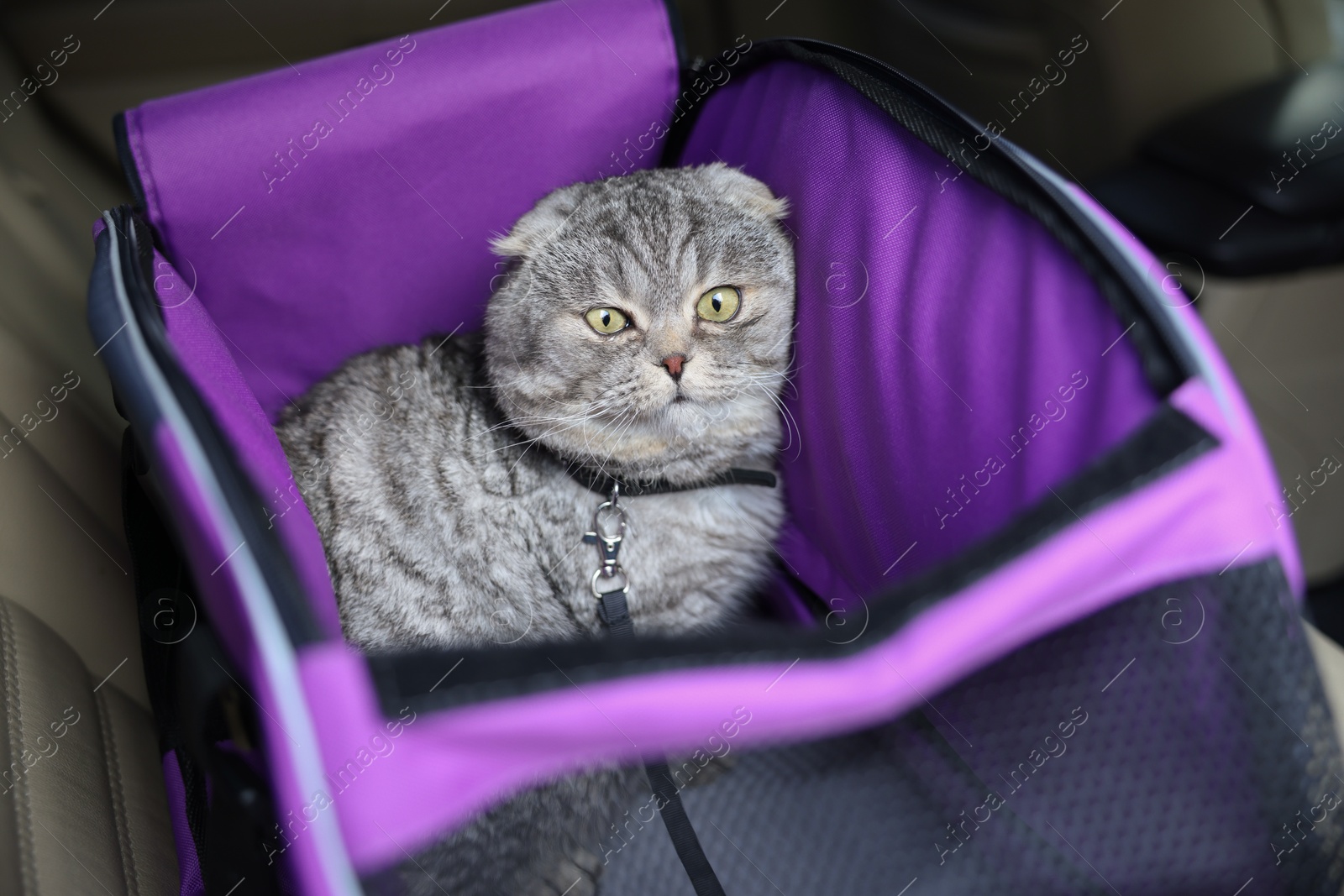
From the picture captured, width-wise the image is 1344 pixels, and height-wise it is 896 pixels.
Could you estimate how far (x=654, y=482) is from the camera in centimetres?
128

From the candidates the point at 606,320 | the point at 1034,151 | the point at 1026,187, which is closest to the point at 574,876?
the point at 606,320

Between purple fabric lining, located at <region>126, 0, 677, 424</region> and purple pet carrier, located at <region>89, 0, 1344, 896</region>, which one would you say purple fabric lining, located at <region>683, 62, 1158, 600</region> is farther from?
purple fabric lining, located at <region>126, 0, 677, 424</region>

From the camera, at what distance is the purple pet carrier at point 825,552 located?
576mm

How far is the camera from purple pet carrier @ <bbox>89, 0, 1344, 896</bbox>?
0.58 meters

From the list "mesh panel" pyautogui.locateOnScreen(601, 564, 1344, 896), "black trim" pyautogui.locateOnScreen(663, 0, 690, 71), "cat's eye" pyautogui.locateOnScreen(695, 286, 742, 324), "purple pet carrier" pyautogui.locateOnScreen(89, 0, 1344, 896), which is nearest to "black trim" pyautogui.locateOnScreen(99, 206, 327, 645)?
"purple pet carrier" pyautogui.locateOnScreen(89, 0, 1344, 896)

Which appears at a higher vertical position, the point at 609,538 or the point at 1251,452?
the point at 609,538

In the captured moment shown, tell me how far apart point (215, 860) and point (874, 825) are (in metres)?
0.71

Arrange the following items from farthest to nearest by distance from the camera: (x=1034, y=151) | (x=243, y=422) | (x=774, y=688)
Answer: (x=1034, y=151), (x=243, y=422), (x=774, y=688)

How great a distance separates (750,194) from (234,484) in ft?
2.94

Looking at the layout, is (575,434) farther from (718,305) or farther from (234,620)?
(234,620)

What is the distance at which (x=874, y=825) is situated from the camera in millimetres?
878

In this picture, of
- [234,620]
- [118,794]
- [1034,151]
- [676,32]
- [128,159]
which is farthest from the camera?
[1034,151]

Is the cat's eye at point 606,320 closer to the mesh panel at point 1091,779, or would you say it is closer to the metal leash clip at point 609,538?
the metal leash clip at point 609,538

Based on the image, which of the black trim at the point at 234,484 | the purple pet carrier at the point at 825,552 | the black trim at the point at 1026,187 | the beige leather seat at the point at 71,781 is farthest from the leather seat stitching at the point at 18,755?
the black trim at the point at 1026,187
